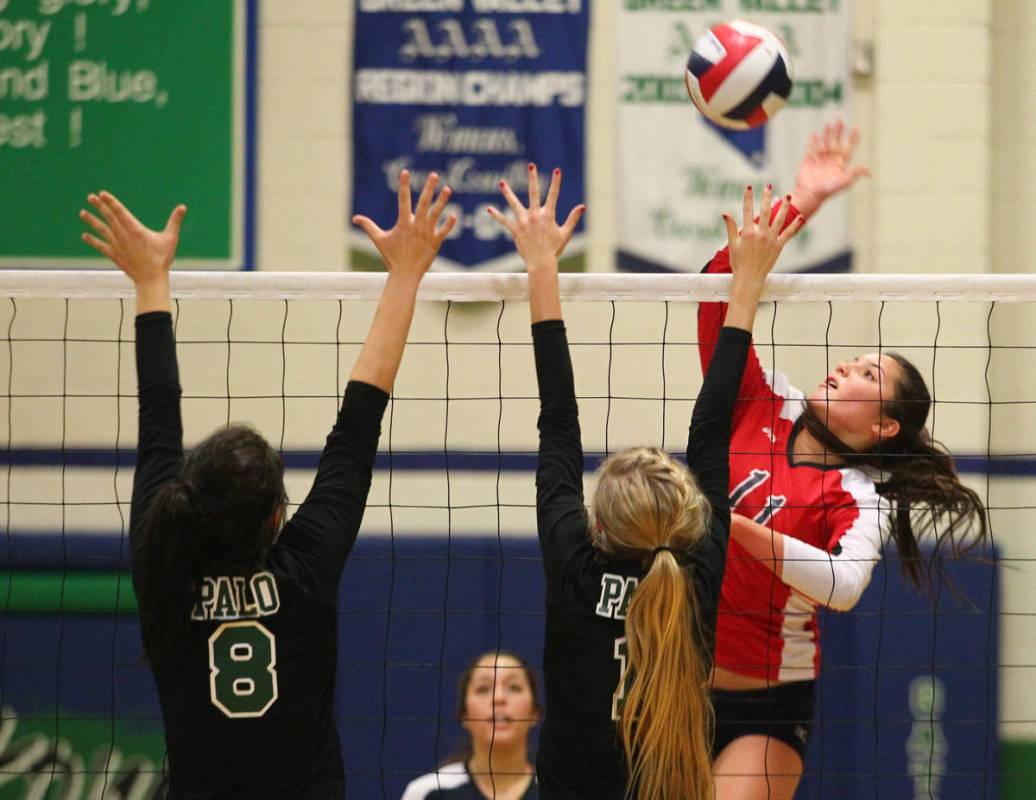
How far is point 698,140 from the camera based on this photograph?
19.4 feet

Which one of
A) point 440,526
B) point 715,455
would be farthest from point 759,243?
point 440,526

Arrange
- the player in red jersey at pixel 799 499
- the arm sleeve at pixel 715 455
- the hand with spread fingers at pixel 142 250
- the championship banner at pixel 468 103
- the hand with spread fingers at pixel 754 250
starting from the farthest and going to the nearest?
the championship banner at pixel 468 103 → the player in red jersey at pixel 799 499 → the hand with spread fingers at pixel 754 250 → the hand with spread fingers at pixel 142 250 → the arm sleeve at pixel 715 455

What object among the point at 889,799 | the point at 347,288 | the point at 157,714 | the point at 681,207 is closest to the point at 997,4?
the point at 681,207

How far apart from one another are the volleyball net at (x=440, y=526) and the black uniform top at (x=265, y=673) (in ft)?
10.2

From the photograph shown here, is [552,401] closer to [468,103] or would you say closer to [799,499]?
[799,499]

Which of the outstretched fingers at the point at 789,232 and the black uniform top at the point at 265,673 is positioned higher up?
the outstretched fingers at the point at 789,232

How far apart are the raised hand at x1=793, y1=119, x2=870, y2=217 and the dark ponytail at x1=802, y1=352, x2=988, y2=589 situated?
0.50 metres

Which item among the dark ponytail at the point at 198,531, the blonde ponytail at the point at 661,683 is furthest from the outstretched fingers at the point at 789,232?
the dark ponytail at the point at 198,531

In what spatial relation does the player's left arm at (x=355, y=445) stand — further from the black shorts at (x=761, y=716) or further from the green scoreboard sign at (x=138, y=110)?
the green scoreboard sign at (x=138, y=110)

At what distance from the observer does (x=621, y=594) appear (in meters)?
2.54

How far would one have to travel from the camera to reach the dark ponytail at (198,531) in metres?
2.40

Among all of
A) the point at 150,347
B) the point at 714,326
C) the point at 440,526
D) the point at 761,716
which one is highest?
the point at 714,326

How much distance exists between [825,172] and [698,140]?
89.4 inches

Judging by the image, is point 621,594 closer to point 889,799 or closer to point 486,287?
point 486,287
